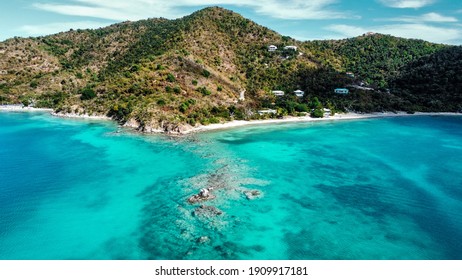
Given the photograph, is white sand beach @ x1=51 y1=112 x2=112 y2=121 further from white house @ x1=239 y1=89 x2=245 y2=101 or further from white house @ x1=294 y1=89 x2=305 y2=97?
white house @ x1=294 y1=89 x2=305 y2=97

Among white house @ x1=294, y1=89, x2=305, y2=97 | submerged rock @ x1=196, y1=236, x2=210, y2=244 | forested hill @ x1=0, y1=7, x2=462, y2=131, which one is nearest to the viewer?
submerged rock @ x1=196, y1=236, x2=210, y2=244

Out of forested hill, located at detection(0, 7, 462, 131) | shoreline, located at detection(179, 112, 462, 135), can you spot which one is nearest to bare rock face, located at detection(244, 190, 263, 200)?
shoreline, located at detection(179, 112, 462, 135)

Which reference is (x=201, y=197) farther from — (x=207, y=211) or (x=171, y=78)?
(x=171, y=78)

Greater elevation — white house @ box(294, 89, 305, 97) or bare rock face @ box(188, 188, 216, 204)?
white house @ box(294, 89, 305, 97)

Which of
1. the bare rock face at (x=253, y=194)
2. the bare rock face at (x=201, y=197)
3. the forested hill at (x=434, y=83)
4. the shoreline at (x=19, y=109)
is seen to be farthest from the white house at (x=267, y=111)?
the shoreline at (x=19, y=109)

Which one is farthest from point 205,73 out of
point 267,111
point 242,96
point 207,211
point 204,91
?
point 207,211
